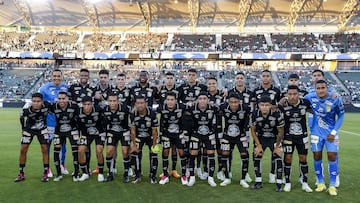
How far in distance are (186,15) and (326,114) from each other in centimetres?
4537

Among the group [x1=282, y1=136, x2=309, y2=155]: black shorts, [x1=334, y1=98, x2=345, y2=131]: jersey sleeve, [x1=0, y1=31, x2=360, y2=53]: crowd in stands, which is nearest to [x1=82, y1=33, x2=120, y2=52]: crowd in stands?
[x1=0, y1=31, x2=360, y2=53]: crowd in stands

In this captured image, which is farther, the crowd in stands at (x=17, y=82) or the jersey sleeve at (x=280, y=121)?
the crowd in stands at (x=17, y=82)

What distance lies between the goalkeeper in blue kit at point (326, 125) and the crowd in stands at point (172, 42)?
38732 millimetres

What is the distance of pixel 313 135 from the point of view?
7000 millimetres

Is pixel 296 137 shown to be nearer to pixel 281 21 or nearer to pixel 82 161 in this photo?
pixel 82 161

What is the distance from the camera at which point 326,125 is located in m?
6.90

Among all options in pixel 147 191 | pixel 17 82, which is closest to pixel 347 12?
pixel 17 82

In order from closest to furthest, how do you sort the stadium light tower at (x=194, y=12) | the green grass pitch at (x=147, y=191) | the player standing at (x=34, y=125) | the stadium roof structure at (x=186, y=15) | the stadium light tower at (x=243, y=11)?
the green grass pitch at (x=147, y=191) → the player standing at (x=34, y=125) → the stadium light tower at (x=243, y=11) → the stadium light tower at (x=194, y=12) → the stadium roof structure at (x=186, y=15)

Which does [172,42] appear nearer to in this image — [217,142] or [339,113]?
[217,142]

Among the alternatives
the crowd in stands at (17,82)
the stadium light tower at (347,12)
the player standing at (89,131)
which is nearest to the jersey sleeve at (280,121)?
the player standing at (89,131)

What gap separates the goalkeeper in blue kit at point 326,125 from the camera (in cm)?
677

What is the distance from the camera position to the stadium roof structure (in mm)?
47469

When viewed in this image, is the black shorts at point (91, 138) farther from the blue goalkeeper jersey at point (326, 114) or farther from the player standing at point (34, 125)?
the blue goalkeeper jersey at point (326, 114)

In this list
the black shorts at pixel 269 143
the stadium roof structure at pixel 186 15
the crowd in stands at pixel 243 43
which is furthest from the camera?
the stadium roof structure at pixel 186 15
